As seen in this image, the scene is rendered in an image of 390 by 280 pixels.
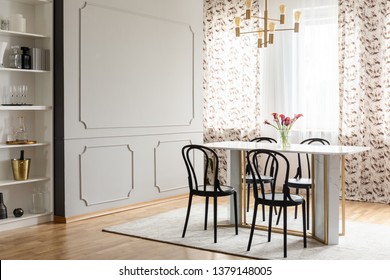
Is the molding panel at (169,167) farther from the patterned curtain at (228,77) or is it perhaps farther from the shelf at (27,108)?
the shelf at (27,108)

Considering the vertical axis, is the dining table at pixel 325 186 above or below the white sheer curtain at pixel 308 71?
below

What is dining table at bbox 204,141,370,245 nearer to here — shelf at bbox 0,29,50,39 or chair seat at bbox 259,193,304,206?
chair seat at bbox 259,193,304,206

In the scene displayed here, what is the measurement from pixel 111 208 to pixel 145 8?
2.37 meters

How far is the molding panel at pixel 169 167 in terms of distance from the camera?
6.57 m

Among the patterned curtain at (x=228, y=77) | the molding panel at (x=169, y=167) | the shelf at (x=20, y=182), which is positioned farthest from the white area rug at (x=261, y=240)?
the patterned curtain at (x=228, y=77)

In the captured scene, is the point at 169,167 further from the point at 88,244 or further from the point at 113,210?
the point at 88,244

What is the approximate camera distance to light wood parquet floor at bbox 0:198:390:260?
4188 mm

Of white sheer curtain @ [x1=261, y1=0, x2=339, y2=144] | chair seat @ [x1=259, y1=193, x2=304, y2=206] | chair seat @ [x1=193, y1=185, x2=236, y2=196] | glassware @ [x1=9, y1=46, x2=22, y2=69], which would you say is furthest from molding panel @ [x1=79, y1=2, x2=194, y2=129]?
chair seat @ [x1=259, y1=193, x2=304, y2=206]

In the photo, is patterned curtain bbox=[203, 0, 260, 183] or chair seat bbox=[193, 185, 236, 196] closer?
chair seat bbox=[193, 185, 236, 196]

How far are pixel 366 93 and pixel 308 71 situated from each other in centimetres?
83

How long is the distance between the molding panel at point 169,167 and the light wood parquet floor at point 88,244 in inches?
36.2

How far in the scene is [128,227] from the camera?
5.18m

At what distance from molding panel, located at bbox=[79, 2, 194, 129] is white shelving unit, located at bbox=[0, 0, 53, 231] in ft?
1.19

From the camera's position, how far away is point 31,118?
546 centimetres
